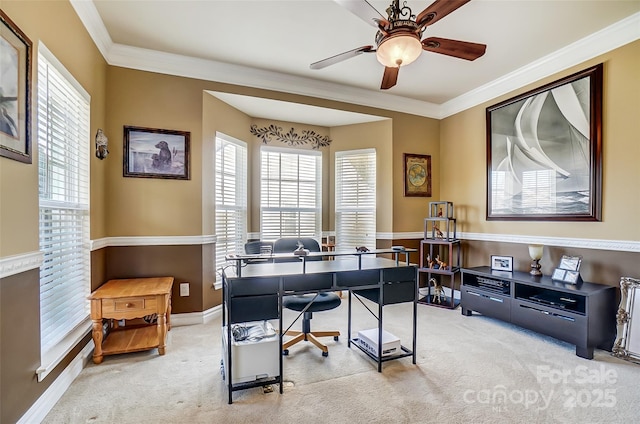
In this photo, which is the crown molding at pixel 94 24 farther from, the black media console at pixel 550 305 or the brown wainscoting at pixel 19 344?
the black media console at pixel 550 305

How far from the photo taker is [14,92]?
158 cm

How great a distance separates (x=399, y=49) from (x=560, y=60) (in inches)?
96.3

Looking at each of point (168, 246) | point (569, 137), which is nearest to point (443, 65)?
point (569, 137)

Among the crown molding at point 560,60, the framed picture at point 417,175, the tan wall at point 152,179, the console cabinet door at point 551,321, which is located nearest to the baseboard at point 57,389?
the tan wall at point 152,179

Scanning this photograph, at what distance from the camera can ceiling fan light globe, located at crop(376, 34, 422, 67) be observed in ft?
6.24

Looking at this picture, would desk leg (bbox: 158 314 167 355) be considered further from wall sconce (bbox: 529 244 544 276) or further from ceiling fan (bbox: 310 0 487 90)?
wall sconce (bbox: 529 244 544 276)

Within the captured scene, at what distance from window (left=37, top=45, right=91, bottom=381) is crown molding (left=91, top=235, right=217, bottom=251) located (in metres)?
0.44

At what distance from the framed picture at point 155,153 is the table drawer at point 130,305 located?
1332mm

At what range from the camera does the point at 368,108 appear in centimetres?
430

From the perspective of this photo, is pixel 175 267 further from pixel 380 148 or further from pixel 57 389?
pixel 380 148

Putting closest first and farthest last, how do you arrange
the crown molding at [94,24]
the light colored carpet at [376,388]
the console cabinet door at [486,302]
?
the light colored carpet at [376,388] < the crown molding at [94,24] < the console cabinet door at [486,302]

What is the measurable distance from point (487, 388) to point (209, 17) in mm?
3707

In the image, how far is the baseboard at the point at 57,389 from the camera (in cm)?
169

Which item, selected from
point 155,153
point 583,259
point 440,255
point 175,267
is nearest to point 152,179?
point 155,153
